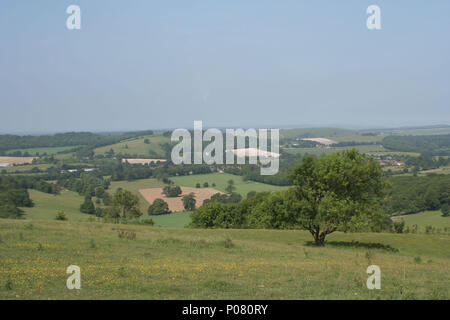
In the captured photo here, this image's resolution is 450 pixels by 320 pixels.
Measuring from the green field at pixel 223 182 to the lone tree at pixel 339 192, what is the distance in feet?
237

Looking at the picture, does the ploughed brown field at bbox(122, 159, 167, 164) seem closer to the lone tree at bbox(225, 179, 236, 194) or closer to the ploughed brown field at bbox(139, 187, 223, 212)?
the ploughed brown field at bbox(139, 187, 223, 212)

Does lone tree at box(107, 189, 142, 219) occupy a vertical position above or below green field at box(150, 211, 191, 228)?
above

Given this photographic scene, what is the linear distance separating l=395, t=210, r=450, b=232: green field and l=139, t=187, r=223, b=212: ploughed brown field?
4800 cm

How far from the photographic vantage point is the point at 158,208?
8950 cm

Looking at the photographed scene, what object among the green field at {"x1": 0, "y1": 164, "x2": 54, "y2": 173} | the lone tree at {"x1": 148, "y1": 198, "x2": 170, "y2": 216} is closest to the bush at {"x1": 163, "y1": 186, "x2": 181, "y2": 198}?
the lone tree at {"x1": 148, "y1": 198, "x2": 170, "y2": 216}

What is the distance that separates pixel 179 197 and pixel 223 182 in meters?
24.3

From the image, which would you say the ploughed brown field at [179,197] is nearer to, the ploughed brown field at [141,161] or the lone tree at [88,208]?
the lone tree at [88,208]

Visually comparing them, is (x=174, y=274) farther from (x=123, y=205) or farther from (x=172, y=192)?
(x=172, y=192)

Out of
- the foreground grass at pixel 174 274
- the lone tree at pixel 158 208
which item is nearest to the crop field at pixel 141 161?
the lone tree at pixel 158 208

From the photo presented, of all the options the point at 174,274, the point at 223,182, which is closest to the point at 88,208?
the point at 223,182

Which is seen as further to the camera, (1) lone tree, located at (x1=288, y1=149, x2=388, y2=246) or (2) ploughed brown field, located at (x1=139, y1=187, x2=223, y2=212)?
(2) ploughed brown field, located at (x1=139, y1=187, x2=223, y2=212)

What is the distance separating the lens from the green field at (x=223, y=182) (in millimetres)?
112438

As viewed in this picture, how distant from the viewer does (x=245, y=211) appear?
2648 inches

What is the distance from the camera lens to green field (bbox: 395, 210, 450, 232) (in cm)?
7066
